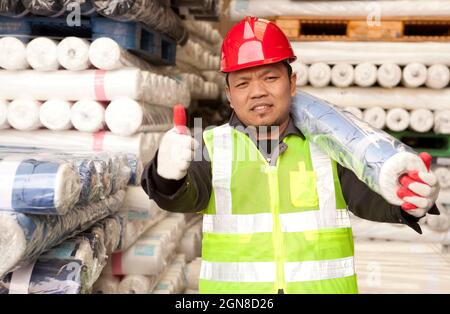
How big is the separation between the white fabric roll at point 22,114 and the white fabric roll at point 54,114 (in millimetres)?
46

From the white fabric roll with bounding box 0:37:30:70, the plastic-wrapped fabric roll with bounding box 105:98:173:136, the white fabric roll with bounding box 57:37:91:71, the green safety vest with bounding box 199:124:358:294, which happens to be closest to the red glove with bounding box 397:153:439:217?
the green safety vest with bounding box 199:124:358:294

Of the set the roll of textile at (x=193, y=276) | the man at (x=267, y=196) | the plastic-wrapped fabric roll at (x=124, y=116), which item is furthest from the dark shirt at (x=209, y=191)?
the roll of textile at (x=193, y=276)

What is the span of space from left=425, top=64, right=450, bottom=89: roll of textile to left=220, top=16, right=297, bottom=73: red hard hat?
2258 millimetres

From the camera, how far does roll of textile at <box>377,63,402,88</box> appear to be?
12.5ft

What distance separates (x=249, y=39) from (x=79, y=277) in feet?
3.95

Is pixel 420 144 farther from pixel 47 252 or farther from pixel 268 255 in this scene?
pixel 47 252

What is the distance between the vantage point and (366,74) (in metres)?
3.84

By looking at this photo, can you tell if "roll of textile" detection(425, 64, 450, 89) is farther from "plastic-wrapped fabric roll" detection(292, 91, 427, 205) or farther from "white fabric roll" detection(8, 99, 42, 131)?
"white fabric roll" detection(8, 99, 42, 131)

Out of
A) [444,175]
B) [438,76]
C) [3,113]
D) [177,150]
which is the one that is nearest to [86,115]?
[3,113]

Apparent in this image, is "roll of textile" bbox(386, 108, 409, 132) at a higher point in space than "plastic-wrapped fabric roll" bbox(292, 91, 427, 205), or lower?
lower

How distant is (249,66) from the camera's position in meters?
1.89

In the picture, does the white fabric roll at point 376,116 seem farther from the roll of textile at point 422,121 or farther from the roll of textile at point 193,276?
the roll of textile at point 193,276

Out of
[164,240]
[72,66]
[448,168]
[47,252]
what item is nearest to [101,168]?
[47,252]

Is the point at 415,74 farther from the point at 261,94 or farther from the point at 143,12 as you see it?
the point at 261,94
